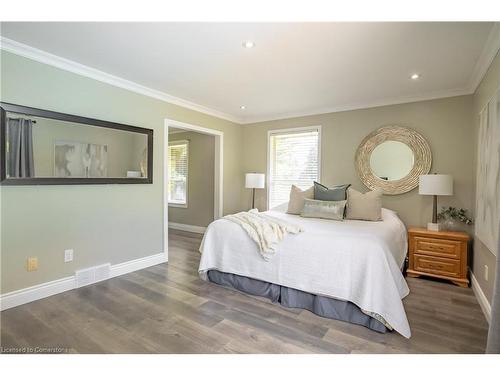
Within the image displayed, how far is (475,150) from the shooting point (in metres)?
3.14

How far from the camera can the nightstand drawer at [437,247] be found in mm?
2992

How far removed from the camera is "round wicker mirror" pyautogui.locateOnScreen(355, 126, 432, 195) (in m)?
3.60

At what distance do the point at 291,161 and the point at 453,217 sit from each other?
8.26 feet

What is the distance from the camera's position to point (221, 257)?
9.45ft

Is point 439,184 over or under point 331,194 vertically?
over

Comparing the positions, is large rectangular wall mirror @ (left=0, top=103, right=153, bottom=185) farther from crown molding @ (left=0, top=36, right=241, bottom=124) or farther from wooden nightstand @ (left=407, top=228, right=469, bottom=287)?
wooden nightstand @ (left=407, top=228, right=469, bottom=287)

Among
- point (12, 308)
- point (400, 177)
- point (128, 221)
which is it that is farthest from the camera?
point (400, 177)

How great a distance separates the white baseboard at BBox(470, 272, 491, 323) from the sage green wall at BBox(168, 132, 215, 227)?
4.19 metres

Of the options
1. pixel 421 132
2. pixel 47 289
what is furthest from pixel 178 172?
pixel 421 132

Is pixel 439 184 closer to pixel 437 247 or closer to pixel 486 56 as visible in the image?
pixel 437 247

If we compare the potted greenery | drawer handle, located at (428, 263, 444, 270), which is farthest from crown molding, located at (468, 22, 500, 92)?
drawer handle, located at (428, 263, 444, 270)

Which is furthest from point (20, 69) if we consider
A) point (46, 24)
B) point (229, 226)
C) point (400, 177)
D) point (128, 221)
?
point (400, 177)
